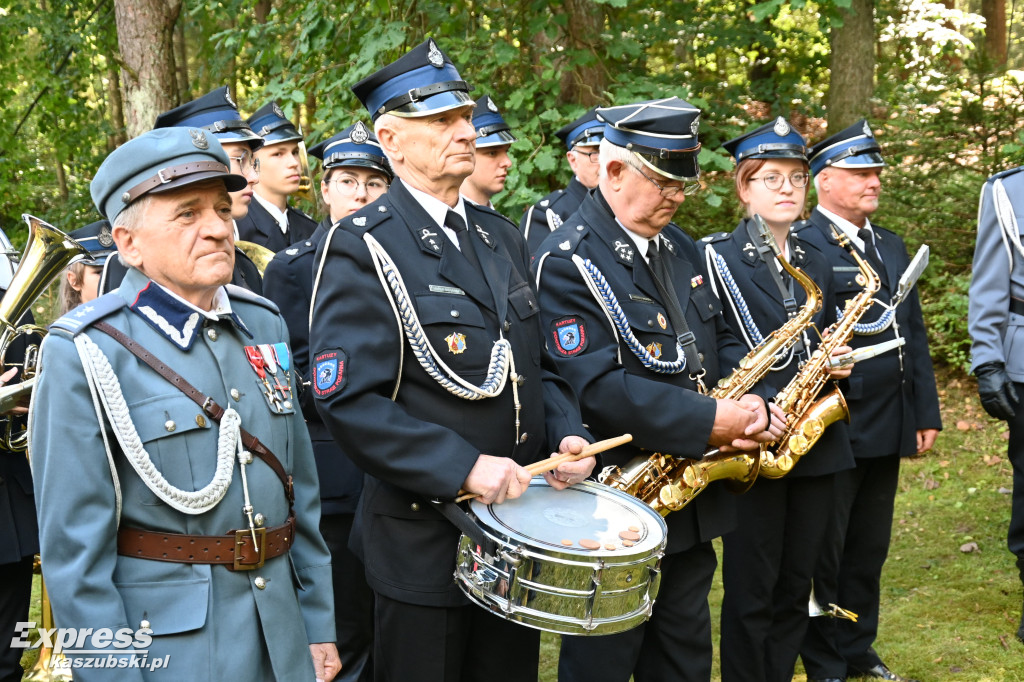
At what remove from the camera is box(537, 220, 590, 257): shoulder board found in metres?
4.03

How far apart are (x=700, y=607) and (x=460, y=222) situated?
1.82 metres

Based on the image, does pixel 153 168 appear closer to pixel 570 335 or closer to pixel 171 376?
pixel 171 376

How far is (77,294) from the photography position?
185 inches

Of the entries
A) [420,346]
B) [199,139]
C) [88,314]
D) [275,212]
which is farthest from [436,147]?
[275,212]

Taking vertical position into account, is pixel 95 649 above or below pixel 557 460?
below

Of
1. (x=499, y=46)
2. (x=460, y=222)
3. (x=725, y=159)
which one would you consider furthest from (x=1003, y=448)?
(x=460, y=222)

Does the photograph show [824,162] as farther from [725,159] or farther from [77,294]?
[77,294]

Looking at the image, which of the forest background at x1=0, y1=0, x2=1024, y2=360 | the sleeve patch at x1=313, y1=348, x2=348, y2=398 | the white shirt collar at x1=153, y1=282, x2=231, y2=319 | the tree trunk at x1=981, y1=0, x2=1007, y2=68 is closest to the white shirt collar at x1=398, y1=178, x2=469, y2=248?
the sleeve patch at x1=313, y1=348, x2=348, y2=398

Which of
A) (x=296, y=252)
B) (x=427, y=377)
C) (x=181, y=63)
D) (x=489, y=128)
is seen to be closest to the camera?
(x=427, y=377)

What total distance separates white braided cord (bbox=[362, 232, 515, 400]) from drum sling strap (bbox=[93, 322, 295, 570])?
62cm

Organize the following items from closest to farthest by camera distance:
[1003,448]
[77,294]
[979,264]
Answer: [77,294] → [979,264] → [1003,448]

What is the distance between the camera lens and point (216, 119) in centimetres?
515

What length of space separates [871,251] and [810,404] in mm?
1276

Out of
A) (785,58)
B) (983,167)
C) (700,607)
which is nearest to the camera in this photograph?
(700,607)
